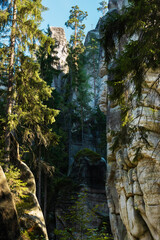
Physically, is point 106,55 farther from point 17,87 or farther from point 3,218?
point 17,87

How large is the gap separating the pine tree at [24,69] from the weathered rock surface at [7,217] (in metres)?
5.03

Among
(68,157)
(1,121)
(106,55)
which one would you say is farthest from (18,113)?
(68,157)

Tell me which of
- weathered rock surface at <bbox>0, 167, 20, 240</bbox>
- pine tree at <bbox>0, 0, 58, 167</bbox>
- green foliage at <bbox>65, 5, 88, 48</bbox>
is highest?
green foliage at <bbox>65, 5, 88, 48</bbox>

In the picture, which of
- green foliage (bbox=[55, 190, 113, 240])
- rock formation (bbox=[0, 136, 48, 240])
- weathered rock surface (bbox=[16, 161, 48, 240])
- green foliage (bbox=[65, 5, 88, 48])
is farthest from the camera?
green foliage (bbox=[65, 5, 88, 48])

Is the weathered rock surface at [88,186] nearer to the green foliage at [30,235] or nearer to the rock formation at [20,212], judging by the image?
the rock formation at [20,212]

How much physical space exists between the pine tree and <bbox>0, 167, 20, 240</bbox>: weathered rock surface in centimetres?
503

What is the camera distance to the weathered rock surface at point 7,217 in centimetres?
461

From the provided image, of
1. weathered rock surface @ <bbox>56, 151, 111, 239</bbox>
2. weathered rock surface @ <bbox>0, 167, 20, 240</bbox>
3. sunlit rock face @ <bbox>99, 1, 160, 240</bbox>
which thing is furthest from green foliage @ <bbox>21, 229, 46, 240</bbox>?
weathered rock surface @ <bbox>56, 151, 111, 239</bbox>

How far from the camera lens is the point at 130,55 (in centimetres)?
494

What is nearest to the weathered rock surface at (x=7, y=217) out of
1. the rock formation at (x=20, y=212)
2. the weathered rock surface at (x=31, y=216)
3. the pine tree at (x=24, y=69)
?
the rock formation at (x=20, y=212)

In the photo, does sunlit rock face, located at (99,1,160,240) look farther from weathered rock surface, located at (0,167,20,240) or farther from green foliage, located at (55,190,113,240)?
weathered rock surface, located at (0,167,20,240)

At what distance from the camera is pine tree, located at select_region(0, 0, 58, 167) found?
32.9ft

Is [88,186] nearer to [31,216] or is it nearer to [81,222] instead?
[31,216]

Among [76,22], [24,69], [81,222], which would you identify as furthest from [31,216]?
[76,22]
